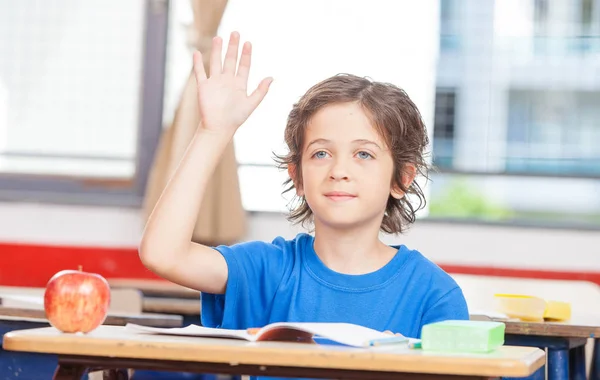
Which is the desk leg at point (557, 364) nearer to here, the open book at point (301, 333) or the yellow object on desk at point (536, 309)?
the yellow object on desk at point (536, 309)

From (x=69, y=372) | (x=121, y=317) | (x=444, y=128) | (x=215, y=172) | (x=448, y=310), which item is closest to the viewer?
(x=69, y=372)

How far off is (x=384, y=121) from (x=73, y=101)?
10.5ft

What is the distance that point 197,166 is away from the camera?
1.58m

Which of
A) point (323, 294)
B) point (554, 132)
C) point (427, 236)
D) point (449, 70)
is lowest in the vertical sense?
point (323, 294)

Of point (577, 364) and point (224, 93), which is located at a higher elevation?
point (224, 93)

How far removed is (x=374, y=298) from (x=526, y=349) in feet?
1.39

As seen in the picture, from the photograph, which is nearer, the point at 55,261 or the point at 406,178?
the point at 406,178

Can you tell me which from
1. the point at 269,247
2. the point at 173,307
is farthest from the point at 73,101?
the point at 269,247

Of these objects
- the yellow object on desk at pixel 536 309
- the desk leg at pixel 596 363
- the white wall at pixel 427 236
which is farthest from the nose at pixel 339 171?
the white wall at pixel 427 236

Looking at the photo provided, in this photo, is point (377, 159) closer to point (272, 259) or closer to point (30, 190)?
point (272, 259)

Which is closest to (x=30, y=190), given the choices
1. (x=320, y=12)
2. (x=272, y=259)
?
(x=320, y=12)

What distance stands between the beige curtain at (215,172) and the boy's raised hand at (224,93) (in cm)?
250

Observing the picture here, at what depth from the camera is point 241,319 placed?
1788 mm

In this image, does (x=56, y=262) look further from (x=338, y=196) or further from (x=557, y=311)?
(x=338, y=196)
